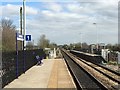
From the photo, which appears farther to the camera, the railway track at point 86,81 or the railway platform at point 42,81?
the railway track at point 86,81

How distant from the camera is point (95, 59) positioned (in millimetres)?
47656

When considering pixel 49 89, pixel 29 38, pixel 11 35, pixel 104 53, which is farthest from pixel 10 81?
pixel 104 53

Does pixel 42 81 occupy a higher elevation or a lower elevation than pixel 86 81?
higher

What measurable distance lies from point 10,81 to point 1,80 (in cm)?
205

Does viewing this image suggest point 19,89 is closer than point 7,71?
Yes

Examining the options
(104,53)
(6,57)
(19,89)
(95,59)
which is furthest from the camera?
(104,53)

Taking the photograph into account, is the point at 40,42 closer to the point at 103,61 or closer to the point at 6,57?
the point at 103,61

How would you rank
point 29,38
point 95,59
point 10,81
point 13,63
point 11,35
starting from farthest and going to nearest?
point 95,59 → point 11,35 → point 29,38 → point 13,63 → point 10,81

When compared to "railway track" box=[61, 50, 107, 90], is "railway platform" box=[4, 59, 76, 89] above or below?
above

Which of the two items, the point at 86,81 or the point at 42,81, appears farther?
the point at 86,81

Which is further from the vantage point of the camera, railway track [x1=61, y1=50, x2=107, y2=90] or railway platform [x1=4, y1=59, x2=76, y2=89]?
railway track [x1=61, y1=50, x2=107, y2=90]

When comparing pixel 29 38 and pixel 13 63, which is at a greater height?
pixel 29 38

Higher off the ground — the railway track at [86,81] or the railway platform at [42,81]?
the railway platform at [42,81]

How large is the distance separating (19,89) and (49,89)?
4.01ft
